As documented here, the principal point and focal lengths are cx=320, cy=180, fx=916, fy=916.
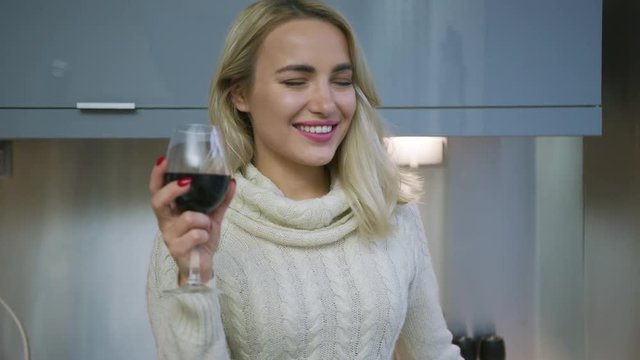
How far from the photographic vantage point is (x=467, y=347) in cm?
240

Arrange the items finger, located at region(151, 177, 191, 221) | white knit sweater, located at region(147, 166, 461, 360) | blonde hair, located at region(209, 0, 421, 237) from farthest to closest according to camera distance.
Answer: blonde hair, located at region(209, 0, 421, 237) < white knit sweater, located at region(147, 166, 461, 360) < finger, located at region(151, 177, 191, 221)

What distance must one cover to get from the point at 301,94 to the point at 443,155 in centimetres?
116

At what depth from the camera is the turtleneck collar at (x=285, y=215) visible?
1354 mm

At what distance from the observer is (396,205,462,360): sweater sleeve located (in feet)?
4.76

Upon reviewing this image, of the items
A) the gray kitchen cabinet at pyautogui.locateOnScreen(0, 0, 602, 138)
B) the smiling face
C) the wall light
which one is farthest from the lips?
the wall light

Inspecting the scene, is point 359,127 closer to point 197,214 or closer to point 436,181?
point 197,214

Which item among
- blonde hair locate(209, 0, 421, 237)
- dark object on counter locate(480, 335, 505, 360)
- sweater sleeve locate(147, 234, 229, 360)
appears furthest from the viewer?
dark object on counter locate(480, 335, 505, 360)

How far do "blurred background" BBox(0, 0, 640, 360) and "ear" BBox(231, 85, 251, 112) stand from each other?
61 centimetres

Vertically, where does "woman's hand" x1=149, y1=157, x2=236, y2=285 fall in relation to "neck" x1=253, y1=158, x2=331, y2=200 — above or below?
below

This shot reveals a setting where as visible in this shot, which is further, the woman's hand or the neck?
the neck

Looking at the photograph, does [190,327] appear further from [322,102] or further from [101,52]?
[101,52]

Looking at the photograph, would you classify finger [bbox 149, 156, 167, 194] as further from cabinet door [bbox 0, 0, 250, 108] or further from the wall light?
the wall light

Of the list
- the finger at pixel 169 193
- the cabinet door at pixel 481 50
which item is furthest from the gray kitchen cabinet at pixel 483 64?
the finger at pixel 169 193

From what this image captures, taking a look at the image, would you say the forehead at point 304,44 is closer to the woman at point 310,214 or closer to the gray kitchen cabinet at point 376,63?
the woman at point 310,214
